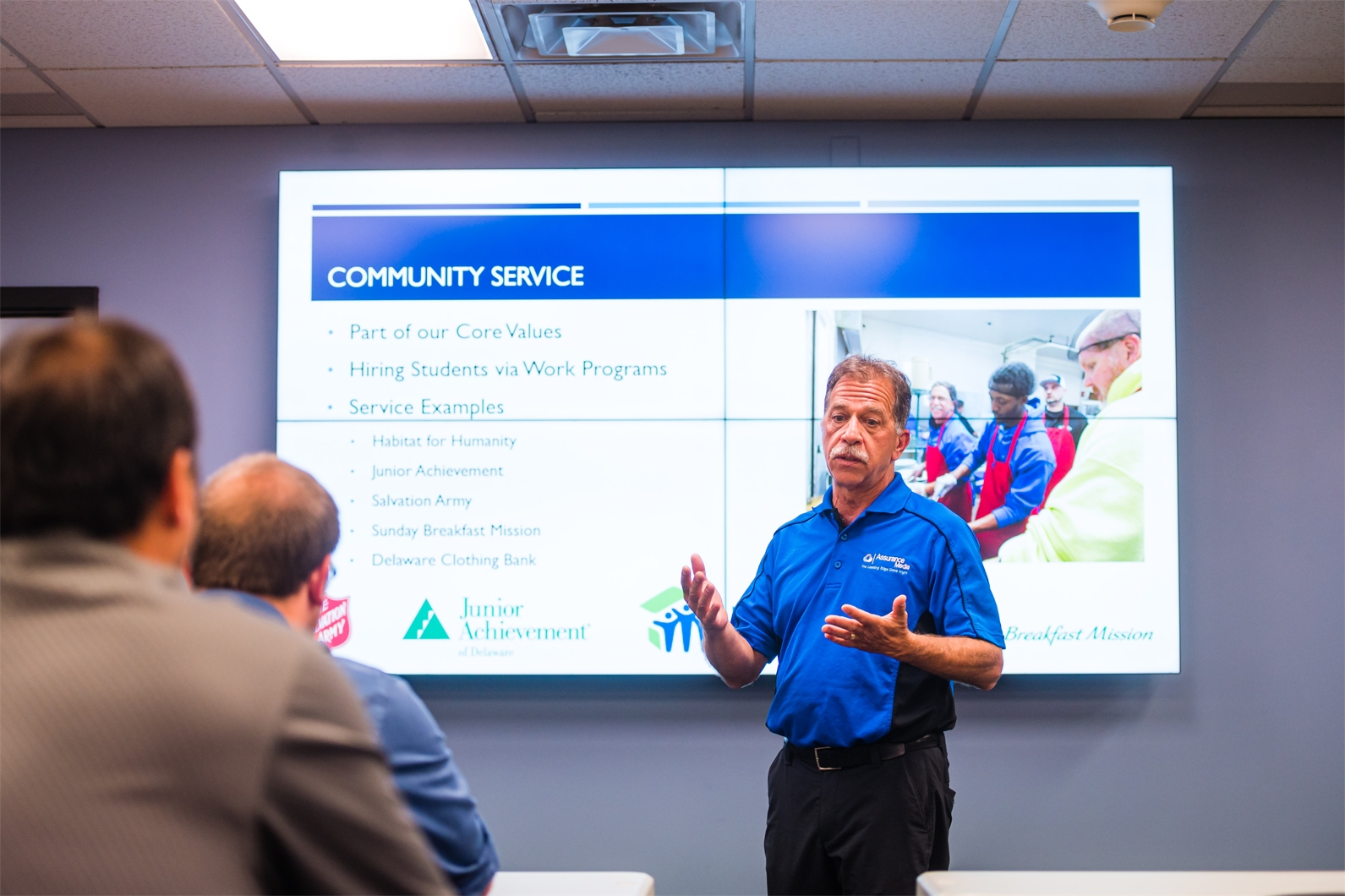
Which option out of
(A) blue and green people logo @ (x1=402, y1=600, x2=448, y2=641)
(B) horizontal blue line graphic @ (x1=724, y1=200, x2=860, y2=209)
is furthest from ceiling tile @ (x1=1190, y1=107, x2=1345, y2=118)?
(A) blue and green people logo @ (x1=402, y1=600, x2=448, y2=641)

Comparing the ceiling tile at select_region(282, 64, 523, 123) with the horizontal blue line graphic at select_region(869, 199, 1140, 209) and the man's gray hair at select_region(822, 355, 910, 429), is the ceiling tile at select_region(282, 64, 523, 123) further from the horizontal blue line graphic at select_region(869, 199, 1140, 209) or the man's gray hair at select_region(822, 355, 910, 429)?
the man's gray hair at select_region(822, 355, 910, 429)

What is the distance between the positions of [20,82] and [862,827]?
3154 mm

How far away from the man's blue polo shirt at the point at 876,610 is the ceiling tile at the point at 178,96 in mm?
A: 2204

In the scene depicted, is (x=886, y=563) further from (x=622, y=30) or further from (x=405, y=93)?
(x=405, y=93)

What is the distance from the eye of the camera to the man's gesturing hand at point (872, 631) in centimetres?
183

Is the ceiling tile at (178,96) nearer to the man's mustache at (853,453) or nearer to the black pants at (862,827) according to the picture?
the man's mustache at (853,453)

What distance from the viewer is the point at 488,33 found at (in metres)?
2.67

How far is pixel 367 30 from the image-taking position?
2.69 metres

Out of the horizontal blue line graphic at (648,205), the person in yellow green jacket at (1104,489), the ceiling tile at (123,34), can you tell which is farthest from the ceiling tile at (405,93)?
the person in yellow green jacket at (1104,489)

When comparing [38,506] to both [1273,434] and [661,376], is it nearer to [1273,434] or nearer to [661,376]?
[661,376]

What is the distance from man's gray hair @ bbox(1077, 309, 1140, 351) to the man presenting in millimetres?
1140

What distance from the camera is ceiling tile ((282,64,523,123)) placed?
114 inches

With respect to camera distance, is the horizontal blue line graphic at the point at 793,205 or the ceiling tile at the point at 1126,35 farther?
the horizontal blue line graphic at the point at 793,205

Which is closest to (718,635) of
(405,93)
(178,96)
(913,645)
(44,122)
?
(913,645)
